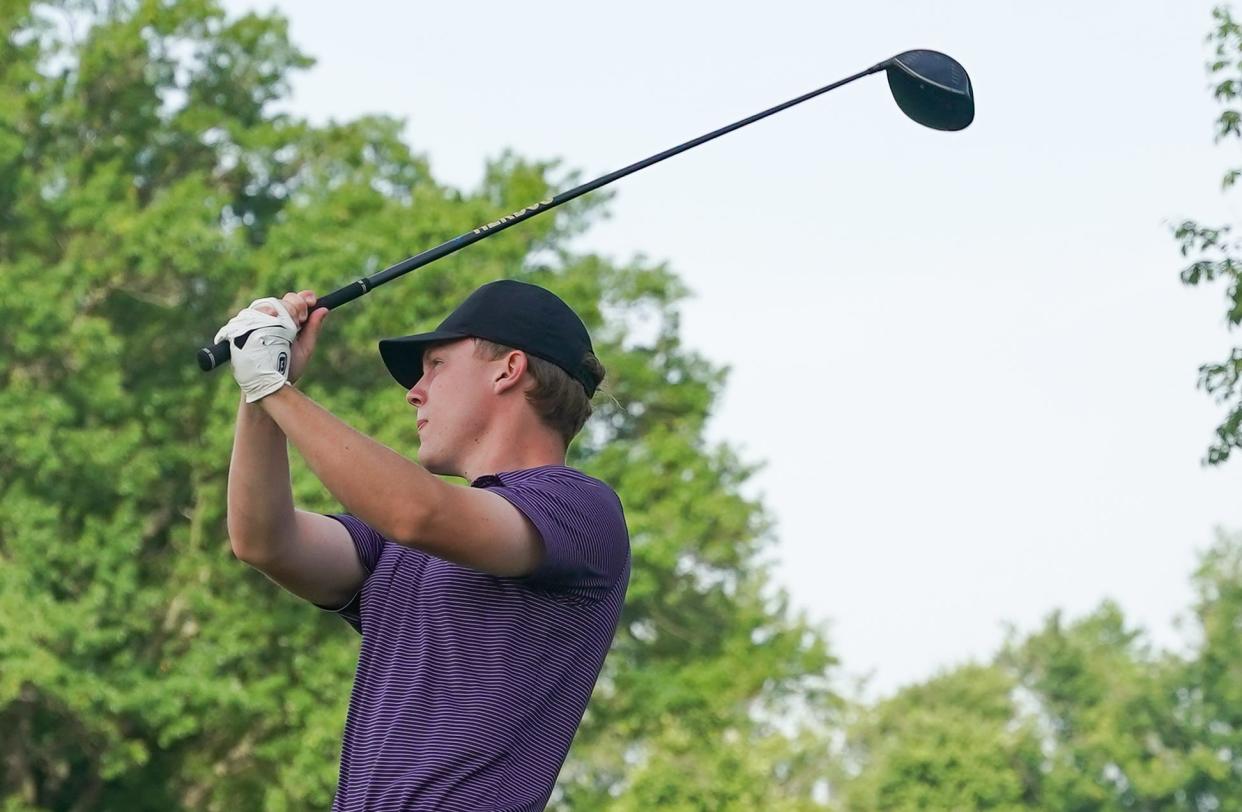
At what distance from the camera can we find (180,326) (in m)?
27.3

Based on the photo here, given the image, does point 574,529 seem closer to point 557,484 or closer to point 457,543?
point 557,484

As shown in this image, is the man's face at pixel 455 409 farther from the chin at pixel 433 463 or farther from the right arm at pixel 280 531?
the right arm at pixel 280 531

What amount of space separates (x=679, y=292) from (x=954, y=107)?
2538 cm

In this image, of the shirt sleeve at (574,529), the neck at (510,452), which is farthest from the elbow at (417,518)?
the neck at (510,452)

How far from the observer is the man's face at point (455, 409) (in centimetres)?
397

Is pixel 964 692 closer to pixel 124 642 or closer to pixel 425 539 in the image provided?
pixel 124 642

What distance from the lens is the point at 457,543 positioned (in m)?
3.40

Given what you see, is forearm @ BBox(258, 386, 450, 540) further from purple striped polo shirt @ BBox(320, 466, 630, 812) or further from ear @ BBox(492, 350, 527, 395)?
ear @ BBox(492, 350, 527, 395)

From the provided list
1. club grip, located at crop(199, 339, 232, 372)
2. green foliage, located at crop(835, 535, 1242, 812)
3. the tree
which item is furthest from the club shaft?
green foliage, located at crop(835, 535, 1242, 812)

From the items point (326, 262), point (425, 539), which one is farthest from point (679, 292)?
point (425, 539)

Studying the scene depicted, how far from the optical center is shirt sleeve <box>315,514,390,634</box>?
4039 mm

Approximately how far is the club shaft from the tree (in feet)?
59.4

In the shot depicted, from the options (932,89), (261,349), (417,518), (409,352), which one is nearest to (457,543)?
(417,518)

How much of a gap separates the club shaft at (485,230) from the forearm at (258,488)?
136mm
